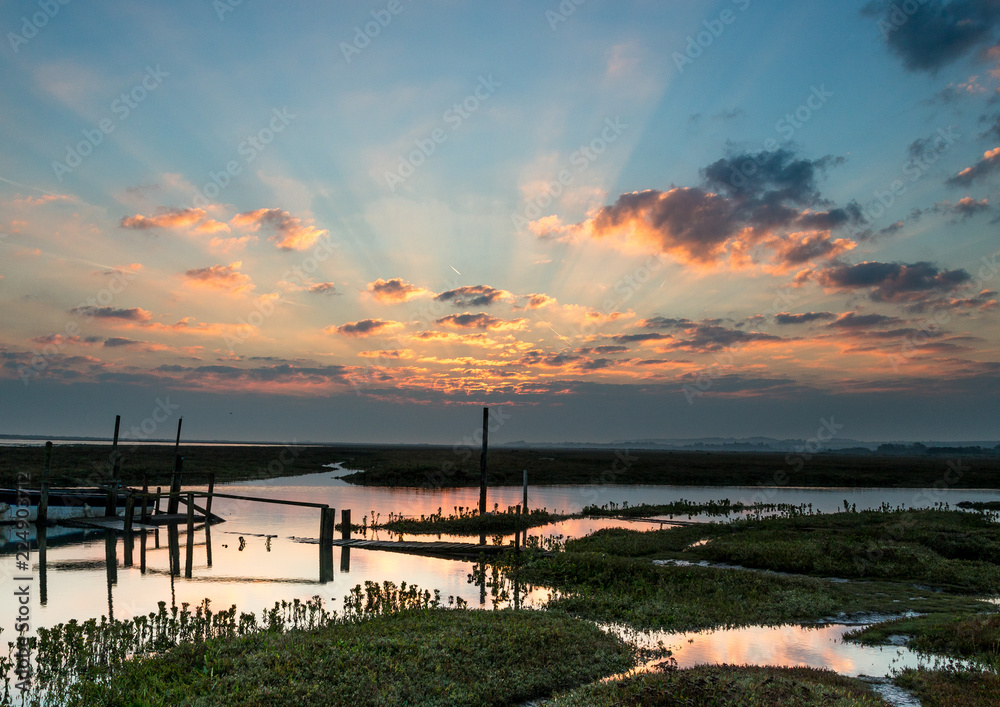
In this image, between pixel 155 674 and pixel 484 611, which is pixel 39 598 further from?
pixel 484 611

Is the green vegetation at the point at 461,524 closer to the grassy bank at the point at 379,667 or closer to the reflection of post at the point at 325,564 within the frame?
the reflection of post at the point at 325,564

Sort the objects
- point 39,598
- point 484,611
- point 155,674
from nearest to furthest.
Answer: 1. point 155,674
2. point 484,611
3. point 39,598

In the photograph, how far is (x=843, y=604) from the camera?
17984mm

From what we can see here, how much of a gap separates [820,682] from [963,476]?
99.2 m

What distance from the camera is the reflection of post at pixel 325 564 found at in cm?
2124

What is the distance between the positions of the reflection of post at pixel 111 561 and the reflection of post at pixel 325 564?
6.10m

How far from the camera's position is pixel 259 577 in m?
21.3

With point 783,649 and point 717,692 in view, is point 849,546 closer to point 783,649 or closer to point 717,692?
point 783,649

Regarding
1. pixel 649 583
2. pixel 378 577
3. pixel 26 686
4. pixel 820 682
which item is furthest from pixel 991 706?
pixel 378 577

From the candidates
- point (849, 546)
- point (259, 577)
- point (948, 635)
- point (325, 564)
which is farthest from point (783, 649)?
point (259, 577)

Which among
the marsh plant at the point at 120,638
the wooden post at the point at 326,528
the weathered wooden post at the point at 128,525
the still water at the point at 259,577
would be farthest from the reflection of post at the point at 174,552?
the marsh plant at the point at 120,638

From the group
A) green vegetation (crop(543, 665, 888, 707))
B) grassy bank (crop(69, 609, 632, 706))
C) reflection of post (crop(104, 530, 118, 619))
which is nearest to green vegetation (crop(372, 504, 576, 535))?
reflection of post (crop(104, 530, 118, 619))

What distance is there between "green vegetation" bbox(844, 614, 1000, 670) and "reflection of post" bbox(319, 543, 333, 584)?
50.1 feet

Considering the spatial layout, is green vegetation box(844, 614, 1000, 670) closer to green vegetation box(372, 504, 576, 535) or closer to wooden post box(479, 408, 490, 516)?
green vegetation box(372, 504, 576, 535)
